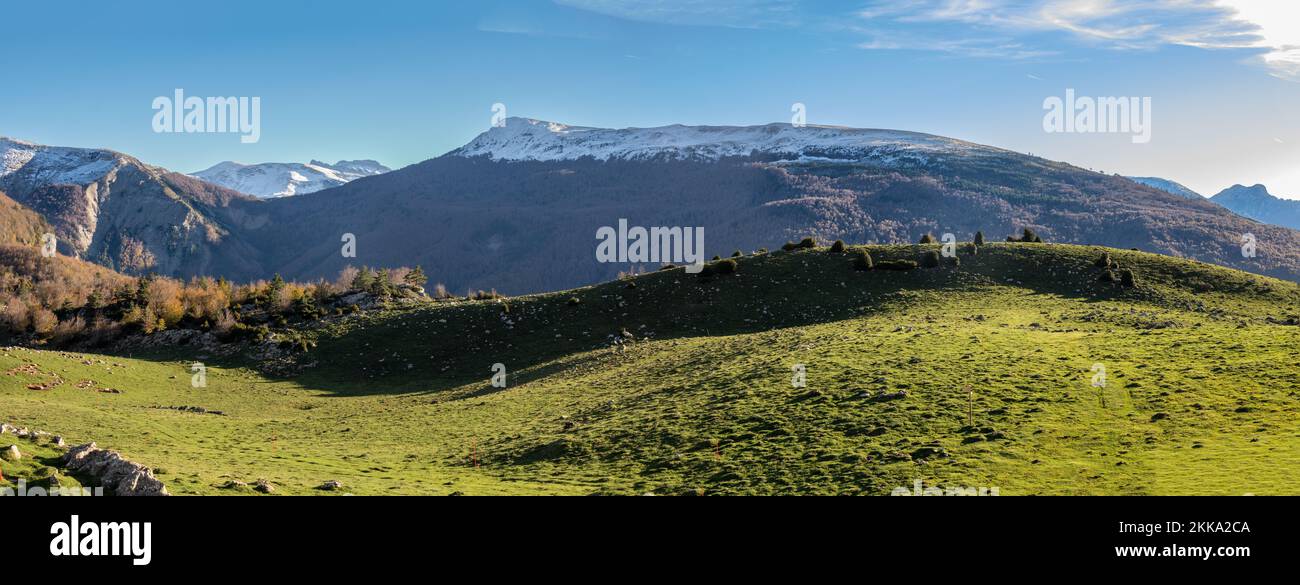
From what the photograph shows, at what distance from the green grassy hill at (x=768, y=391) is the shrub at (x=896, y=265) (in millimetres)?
1742

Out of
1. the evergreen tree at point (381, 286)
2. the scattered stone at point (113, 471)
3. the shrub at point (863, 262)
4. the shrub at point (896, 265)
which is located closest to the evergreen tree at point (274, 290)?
the evergreen tree at point (381, 286)

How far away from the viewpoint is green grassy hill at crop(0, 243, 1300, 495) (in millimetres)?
24875

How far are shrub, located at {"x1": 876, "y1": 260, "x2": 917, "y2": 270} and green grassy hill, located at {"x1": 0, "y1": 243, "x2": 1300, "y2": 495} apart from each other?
5.71 ft

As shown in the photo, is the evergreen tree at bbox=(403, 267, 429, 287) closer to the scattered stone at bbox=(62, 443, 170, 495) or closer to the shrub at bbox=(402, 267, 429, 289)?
the shrub at bbox=(402, 267, 429, 289)

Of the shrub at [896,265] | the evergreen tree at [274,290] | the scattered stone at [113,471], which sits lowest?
the scattered stone at [113,471]

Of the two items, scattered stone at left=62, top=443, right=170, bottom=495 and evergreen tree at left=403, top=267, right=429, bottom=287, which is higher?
evergreen tree at left=403, top=267, right=429, bottom=287

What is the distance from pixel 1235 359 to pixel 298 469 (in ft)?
138

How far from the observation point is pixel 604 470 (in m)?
28.4

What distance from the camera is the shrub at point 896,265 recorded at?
70750 mm
